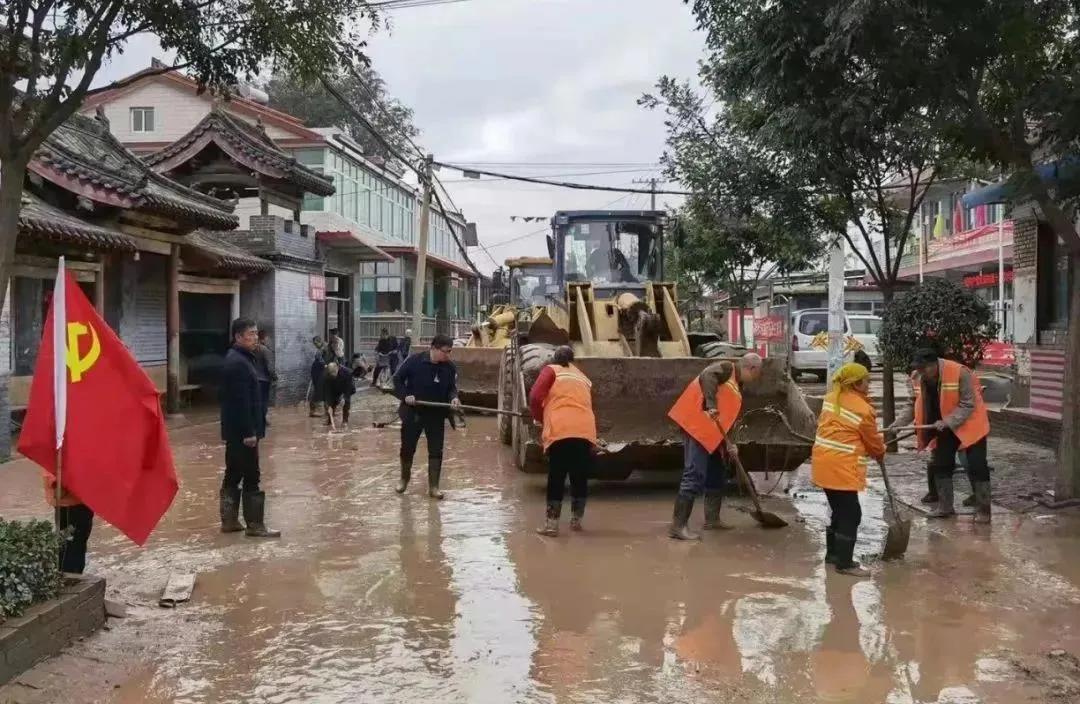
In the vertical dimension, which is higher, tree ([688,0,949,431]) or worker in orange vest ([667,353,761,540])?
tree ([688,0,949,431])

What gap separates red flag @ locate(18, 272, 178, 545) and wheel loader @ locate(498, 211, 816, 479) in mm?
3987

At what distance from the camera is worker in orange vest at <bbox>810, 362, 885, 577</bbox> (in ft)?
21.5

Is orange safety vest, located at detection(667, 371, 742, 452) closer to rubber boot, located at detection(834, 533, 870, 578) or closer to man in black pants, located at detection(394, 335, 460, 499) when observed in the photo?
rubber boot, located at detection(834, 533, 870, 578)

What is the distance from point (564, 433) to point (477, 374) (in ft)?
30.5

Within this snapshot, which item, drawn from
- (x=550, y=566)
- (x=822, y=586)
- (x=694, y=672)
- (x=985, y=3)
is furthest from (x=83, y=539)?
(x=985, y=3)

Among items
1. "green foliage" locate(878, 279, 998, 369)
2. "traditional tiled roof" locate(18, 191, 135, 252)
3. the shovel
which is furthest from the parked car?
the shovel

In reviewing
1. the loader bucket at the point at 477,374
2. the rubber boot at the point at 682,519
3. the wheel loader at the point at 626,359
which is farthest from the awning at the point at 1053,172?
the loader bucket at the point at 477,374

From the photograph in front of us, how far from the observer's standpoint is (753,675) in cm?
471

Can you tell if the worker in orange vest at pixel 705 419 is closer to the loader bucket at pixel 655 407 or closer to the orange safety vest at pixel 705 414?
the orange safety vest at pixel 705 414

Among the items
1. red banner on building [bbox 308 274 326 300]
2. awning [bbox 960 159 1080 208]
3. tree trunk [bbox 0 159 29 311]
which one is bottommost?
tree trunk [bbox 0 159 29 311]

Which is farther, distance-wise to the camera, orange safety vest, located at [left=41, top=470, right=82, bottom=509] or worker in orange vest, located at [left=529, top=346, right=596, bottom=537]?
worker in orange vest, located at [left=529, top=346, right=596, bottom=537]

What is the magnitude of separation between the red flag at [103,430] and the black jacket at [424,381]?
3.54 metres

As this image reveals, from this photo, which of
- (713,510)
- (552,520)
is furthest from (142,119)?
(713,510)

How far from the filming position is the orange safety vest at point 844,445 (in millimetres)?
6562
